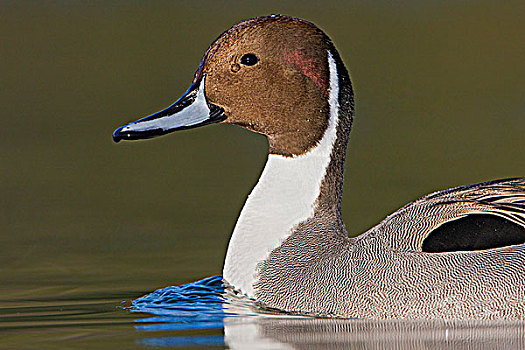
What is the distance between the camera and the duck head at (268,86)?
5.85 m

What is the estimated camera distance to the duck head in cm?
585

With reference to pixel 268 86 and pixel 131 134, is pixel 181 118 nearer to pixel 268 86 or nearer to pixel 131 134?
pixel 131 134

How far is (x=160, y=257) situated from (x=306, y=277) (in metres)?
1.75

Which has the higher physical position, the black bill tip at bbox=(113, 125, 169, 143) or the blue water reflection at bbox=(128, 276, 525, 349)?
the black bill tip at bbox=(113, 125, 169, 143)

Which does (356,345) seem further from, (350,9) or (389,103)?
(350,9)

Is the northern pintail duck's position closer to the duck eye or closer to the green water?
the duck eye

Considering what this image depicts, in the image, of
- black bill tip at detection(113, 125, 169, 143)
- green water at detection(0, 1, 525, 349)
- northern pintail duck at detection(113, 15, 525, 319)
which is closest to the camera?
northern pintail duck at detection(113, 15, 525, 319)

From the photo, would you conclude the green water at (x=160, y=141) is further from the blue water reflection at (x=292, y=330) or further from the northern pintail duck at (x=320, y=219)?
the northern pintail duck at (x=320, y=219)

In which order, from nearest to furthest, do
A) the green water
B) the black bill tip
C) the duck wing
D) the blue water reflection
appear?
the blue water reflection, the duck wing, the black bill tip, the green water

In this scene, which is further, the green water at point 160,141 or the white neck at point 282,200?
the green water at point 160,141

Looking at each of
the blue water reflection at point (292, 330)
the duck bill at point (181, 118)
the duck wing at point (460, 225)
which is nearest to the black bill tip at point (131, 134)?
the duck bill at point (181, 118)

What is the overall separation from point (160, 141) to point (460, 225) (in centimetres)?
590

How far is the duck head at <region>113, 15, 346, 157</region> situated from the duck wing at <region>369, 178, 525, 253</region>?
0.67 m

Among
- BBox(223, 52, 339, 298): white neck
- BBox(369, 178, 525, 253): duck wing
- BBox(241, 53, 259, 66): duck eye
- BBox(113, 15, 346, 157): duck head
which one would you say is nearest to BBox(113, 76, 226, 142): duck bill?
BBox(113, 15, 346, 157): duck head
